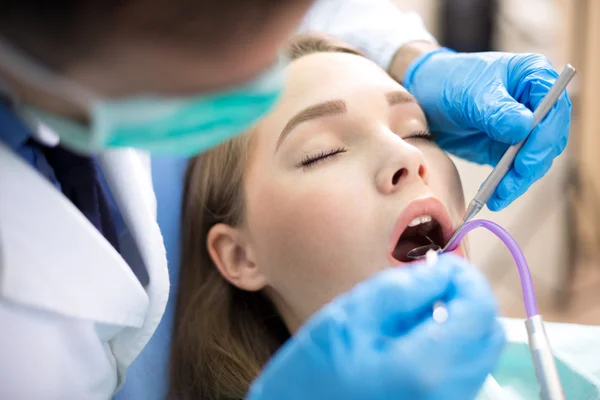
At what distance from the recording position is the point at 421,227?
1153 millimetres

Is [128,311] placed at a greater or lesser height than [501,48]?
greater

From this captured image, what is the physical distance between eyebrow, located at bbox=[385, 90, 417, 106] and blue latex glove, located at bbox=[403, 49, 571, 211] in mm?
111

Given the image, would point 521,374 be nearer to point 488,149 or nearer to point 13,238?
point 488,149

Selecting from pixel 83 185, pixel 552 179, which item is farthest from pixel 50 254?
pixel 552 179

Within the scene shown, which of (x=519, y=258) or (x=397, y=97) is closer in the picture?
(x=519, y=258)

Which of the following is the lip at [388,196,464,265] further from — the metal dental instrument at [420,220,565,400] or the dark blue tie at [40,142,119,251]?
the dark blue tie at [40,142,119,251]

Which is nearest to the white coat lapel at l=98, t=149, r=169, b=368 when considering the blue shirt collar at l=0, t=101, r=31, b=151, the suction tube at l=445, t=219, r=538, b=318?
the blue shirt collar at l=0, t=101, r=31, b=151

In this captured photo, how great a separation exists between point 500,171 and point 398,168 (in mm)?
200

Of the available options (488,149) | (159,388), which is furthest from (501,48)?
(159,388)

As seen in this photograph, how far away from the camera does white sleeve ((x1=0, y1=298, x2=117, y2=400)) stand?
0.80 metres

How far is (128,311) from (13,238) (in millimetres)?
225

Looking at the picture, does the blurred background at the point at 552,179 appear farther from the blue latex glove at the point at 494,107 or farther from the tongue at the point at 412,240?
the tongue at the point at 412,240

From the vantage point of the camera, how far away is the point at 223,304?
1334 millimetres

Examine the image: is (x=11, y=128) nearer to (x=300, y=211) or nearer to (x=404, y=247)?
(x=300, y=211)
